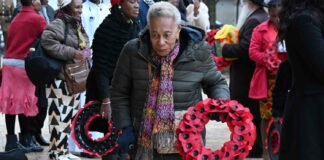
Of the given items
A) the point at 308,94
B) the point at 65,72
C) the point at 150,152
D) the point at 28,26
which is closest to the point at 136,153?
the point at 150,152

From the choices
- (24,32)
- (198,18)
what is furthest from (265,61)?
(198,18)

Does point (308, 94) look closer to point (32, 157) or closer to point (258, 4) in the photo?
point (258, 4)

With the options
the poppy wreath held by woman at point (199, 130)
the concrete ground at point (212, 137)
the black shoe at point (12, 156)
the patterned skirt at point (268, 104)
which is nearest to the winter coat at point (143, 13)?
the patterned skirt at point (268, 104)

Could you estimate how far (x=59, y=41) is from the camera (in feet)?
28.1

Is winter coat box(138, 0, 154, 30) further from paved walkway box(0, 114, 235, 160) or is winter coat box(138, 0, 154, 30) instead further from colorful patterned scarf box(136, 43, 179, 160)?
colorful patterned scarf box(136, 43, 179, 160)

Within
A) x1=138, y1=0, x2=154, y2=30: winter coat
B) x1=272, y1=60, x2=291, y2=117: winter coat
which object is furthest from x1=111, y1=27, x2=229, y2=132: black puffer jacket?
x1=138, y1=0, x2=154, y2=30: winter coat

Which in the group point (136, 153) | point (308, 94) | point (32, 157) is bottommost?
point (32, 157)

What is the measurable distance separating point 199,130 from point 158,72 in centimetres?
49

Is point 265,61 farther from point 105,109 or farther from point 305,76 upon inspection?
point 305,76

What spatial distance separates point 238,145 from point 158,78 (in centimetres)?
70

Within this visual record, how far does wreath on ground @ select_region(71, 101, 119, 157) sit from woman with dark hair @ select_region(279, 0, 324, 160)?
111 inches

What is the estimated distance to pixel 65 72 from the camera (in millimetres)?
8672

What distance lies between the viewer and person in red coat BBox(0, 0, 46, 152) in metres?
9.62

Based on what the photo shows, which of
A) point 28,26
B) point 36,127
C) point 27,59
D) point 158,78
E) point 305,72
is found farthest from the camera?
point 36,127
